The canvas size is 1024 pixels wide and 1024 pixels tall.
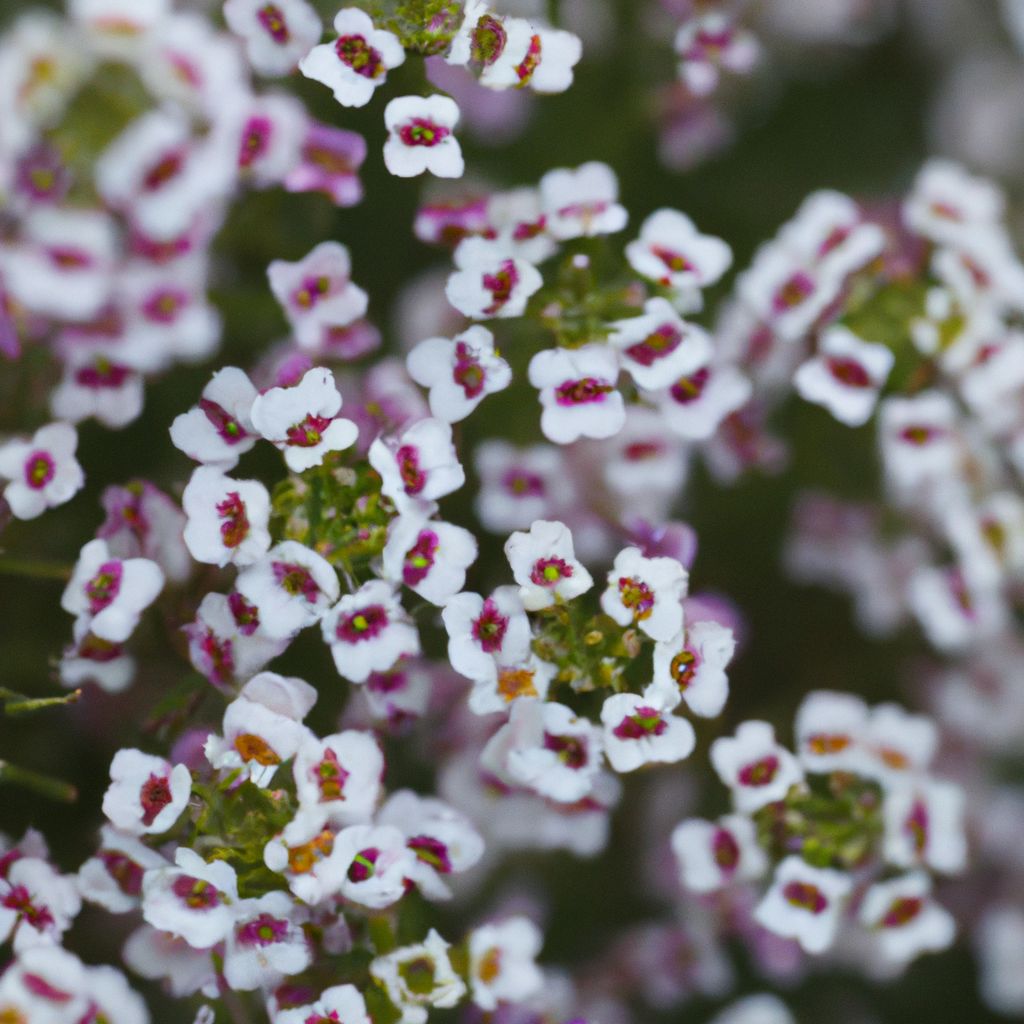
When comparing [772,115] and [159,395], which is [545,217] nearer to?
[159,395]

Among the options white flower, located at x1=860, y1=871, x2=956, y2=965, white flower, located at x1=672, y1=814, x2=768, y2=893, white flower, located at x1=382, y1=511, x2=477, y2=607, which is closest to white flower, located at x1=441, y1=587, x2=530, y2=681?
white flower, located at x1=382, y1=511, x2=477, y2=607

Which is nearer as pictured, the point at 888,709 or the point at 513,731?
the point at 513,731

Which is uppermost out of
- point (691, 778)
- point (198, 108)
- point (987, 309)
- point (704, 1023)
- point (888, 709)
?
point (198, 108)

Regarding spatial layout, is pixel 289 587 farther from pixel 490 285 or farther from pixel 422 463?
pixel 490 285

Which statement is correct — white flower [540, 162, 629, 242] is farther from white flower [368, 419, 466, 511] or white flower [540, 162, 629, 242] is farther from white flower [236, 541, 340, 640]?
white flower [236, 541, 340, 640]

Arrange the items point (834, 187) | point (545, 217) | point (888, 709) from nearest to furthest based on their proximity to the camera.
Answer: point (545, 217) < point (888, 709) < point (834, 187)

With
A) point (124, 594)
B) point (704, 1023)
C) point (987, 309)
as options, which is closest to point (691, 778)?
point (704, 1023)

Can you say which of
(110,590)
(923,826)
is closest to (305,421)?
(110,590)
